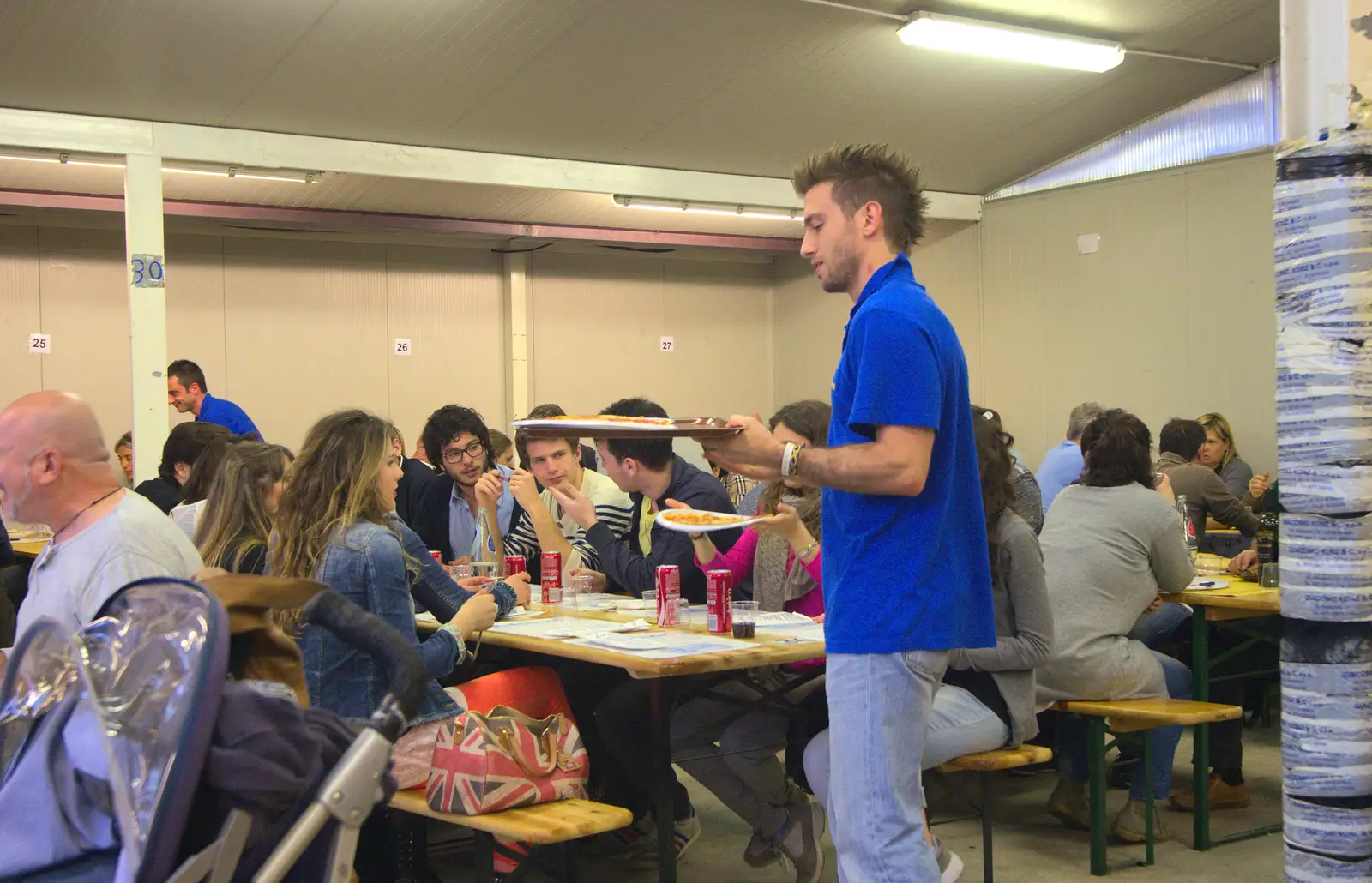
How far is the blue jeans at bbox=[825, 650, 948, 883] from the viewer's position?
2.43 metres

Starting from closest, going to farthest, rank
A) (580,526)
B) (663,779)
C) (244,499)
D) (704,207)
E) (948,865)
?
1. (948,865)
2. (663,779)
3. (244,499)
4. (580,526)
5. (704,207)

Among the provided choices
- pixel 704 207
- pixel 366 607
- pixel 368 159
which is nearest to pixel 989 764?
pixel 366 607

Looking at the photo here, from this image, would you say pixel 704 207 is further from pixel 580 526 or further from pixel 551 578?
pixel 551 578

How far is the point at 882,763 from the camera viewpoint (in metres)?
2.42

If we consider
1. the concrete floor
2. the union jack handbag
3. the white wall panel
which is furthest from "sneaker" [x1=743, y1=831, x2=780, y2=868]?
the white wall panel

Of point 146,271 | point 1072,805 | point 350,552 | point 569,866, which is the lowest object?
point 1072,805

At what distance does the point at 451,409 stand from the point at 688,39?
3.27 metres

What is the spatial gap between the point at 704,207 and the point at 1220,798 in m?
6.79

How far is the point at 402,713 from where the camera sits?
5.77ft

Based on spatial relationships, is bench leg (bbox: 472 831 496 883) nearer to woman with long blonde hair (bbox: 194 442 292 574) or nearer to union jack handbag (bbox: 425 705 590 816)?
union jack handbag (bbox: 425 705 590 816)

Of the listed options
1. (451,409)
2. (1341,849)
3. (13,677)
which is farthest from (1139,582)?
(13,677)

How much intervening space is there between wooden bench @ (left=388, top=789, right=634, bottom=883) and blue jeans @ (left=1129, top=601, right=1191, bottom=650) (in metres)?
3.04

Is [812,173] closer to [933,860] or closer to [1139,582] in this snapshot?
[933,860]

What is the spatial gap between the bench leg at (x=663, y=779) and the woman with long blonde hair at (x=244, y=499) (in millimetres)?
1313
